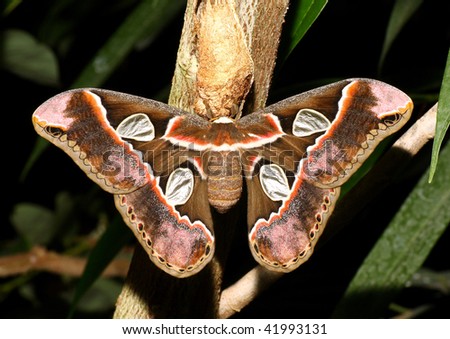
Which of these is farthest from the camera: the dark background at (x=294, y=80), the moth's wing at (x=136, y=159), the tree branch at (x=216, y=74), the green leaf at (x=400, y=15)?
the dark background at (x=294, y=80)

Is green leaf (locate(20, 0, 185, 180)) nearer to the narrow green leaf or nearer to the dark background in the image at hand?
the dark background

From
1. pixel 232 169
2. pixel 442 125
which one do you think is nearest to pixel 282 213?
pixel 232 169

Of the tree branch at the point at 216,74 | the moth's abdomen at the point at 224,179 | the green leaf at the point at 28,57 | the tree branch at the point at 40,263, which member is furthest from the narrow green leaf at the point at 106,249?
the green leaf at the point at 28,57

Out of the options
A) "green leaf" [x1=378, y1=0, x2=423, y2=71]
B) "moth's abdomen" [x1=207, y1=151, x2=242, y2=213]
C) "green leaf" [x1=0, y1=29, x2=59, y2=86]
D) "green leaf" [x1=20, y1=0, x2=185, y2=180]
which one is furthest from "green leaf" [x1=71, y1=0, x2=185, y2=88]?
"moth's abdomen" [x1=207, y1=151, x2=242, y2=213]

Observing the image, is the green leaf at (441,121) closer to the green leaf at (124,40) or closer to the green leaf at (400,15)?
the green leaf at (400,15)

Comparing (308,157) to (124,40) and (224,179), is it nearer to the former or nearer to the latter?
(224,179)

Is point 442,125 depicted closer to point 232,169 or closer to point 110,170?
point 232,169
